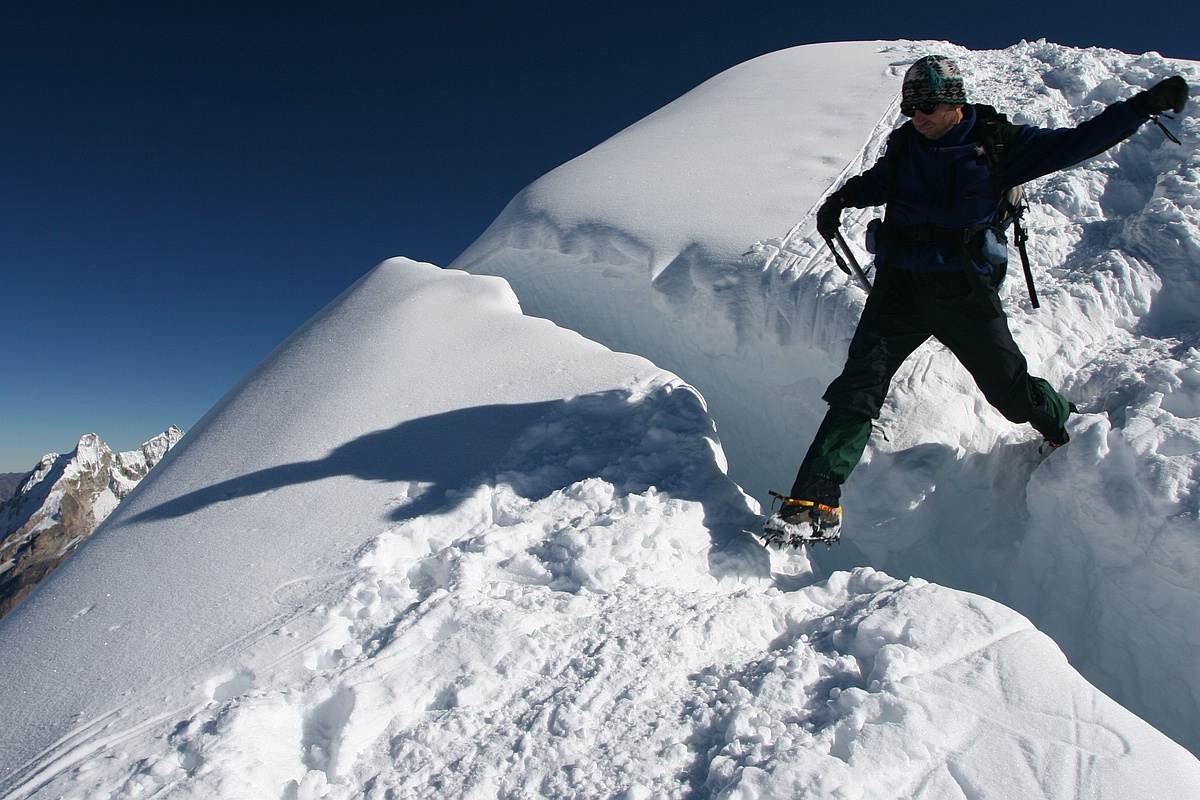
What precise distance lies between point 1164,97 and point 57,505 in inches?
5470

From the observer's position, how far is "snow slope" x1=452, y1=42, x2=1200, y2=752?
215 centimetres

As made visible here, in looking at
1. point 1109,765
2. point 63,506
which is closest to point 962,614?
point 1109,765

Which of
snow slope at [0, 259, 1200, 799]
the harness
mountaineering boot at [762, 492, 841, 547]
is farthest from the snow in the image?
the harness

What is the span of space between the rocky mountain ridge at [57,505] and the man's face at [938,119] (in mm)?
Answer: 114706

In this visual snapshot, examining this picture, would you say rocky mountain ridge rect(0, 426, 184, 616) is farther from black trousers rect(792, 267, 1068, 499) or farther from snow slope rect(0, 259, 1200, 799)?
black trousers rect(792, 267, 1068, 499)

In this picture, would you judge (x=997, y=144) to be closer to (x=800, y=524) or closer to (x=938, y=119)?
(x=938, y=119)

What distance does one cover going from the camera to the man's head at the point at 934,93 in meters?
1.99

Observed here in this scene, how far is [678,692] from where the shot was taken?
1.54m

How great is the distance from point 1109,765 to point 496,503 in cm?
175

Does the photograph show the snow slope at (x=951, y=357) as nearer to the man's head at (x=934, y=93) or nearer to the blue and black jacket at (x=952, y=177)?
the blue and black jacket at (x=952, y=177)

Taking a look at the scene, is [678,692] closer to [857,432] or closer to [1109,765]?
[1109,765]

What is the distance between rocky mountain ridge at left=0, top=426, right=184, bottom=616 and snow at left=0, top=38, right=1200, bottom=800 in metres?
113

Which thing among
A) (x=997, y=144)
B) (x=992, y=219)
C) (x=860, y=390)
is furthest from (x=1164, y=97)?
(x=860, y=390)

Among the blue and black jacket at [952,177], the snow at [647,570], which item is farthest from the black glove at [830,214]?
the snow at [647,570]
